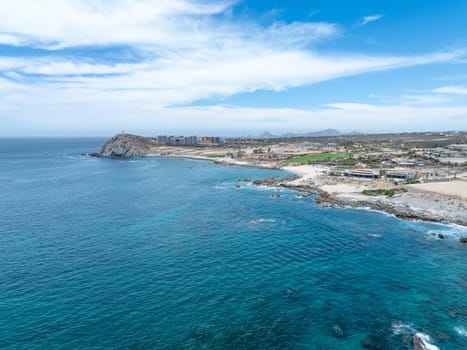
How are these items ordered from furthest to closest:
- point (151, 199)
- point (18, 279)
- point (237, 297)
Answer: point (151, 199) < point (18, 279) < point (237, 297)

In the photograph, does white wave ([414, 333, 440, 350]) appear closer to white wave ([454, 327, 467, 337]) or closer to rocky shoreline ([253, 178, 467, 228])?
white wave ([454, 327, 467, 337])

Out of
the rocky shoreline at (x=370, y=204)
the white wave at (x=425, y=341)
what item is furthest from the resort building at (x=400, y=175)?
the white wave at (x=425, y=341)

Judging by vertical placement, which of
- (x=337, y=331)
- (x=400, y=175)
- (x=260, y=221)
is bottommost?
(x=337, y=331)

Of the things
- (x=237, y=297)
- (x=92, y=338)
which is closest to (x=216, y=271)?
(x=237, y=297)

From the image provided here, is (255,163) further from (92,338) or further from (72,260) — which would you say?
(92,338)

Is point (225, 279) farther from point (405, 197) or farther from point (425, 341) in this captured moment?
point (405, 197)

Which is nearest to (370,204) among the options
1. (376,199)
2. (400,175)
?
(376,199)

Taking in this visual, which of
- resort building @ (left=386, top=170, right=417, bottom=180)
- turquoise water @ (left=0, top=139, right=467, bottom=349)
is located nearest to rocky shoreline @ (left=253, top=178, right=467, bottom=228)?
turquoise water @ (left=0, top=139, right=467, bottom=349)

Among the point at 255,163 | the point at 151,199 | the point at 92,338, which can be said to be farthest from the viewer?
the point at 255,163

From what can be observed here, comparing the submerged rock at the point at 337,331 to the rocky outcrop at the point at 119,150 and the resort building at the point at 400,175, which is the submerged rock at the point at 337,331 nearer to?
the resort building at the point at 400,175
